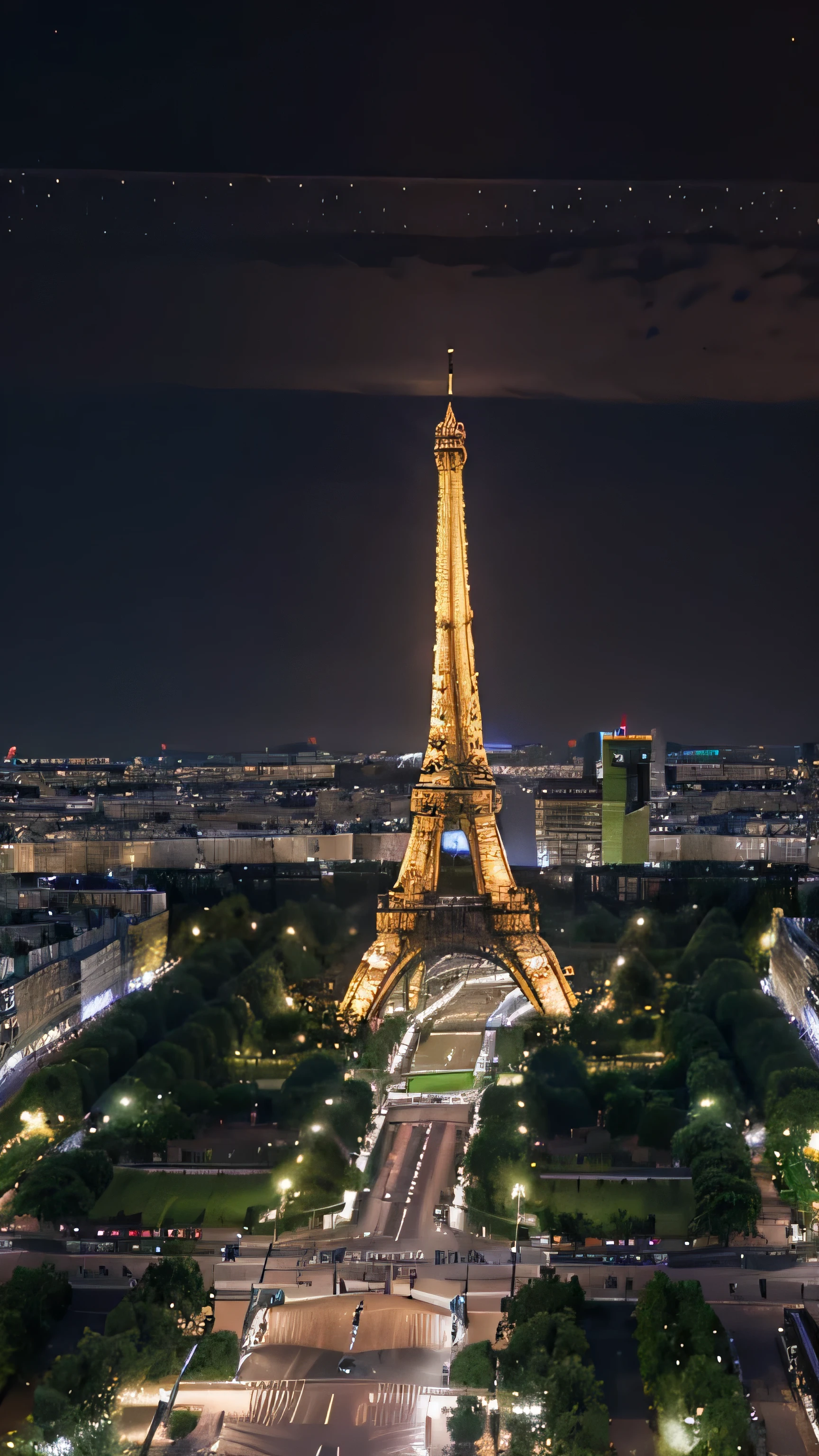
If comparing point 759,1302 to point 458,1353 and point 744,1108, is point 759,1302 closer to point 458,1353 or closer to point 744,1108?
point 458,1353

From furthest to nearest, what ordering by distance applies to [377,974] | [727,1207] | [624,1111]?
[377,974] → [624,1111] → [727,1207]

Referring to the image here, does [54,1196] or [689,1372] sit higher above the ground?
[54,1196]

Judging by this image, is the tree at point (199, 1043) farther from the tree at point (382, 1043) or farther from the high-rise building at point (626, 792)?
the high-rise building at point (626, 792)

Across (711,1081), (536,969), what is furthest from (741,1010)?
(536,969)

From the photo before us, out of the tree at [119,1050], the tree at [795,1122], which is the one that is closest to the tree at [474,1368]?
the tree at [795,1122]

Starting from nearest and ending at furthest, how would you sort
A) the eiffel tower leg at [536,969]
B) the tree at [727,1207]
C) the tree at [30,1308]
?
the tree at [30,1308] < the tree at [727,1207] < the eiffel tower leg at [536,969]

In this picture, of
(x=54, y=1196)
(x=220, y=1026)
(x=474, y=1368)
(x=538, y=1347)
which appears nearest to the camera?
(x=538, y=1347)

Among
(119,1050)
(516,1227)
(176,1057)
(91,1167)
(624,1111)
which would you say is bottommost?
(516,1227)

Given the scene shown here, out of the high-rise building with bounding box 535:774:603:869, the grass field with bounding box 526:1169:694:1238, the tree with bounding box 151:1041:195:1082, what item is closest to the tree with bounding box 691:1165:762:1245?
the grass field with bounding box 526:1169:694:1238

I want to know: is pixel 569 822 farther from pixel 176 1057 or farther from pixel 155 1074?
pixel 155 1074
